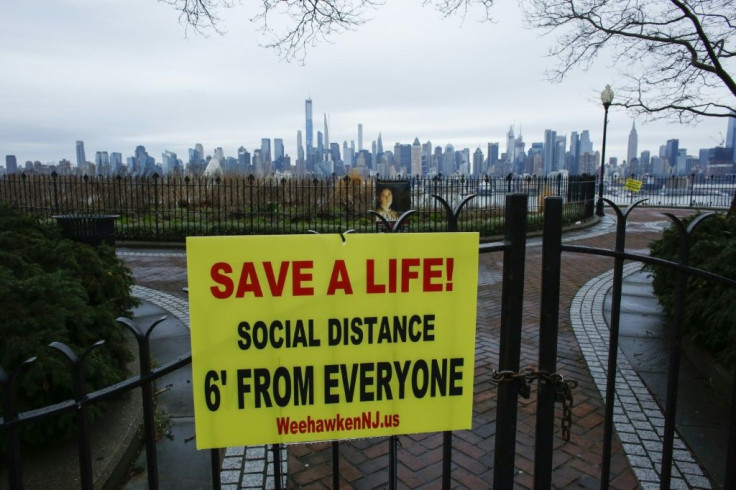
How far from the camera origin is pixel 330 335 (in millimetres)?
1681

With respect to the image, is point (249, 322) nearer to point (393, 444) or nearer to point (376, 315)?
point (376, 315)

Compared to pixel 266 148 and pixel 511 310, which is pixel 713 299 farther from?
pixel 266 148

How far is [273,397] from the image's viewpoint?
1.68 meters

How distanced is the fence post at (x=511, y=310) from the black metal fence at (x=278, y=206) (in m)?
11.3

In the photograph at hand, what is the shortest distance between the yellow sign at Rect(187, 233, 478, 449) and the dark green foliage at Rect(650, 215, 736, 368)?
9.65 feet

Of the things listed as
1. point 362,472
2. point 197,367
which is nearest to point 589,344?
point 362,472

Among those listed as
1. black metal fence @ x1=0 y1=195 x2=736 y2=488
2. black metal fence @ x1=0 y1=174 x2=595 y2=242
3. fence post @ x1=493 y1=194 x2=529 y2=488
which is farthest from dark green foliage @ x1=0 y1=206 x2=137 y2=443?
black metal fence @ x1=0 y1=174 x2=595 y2=242

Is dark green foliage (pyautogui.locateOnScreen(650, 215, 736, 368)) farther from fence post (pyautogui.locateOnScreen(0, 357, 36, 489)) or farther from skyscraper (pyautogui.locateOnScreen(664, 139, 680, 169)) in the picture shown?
skyscraper (pyautogui.locateOnScreen(664, 139, 680, 169))

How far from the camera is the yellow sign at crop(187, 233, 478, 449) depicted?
1596mm

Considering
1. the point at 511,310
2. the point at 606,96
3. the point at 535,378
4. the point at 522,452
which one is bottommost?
the point at 522,452

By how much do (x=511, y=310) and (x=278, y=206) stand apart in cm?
1565

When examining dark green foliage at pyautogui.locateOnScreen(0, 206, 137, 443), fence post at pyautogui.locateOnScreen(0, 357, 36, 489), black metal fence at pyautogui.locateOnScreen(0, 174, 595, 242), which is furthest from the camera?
black metal fence at pyautogui.locateOnScreen(0, 174, 595, 242)

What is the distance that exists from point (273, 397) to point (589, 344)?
4843mm

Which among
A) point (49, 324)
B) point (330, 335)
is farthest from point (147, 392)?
point (49, 324)
